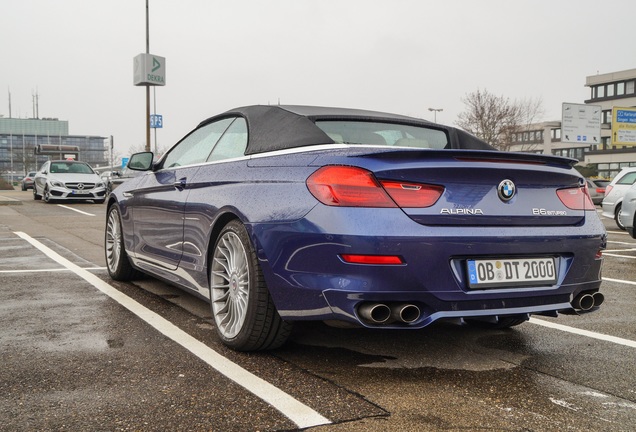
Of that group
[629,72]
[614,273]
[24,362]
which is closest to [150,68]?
[614,273]

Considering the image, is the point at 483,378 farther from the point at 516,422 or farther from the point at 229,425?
the point at 229,425

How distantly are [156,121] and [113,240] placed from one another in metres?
28.0

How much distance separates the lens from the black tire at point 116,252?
6.07 meters

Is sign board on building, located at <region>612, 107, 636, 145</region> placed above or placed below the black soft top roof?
above

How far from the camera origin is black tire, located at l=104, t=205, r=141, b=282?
6.07 m

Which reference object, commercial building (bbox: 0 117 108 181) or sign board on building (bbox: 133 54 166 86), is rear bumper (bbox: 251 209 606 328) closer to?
sign board on building (bbox: 133 54 166 86)

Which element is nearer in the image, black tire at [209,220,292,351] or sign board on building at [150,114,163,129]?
black tire at [209,220,292,351]

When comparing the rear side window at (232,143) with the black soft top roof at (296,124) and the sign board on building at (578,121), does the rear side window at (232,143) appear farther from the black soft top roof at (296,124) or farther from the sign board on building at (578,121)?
the sign board on building at (578,121)

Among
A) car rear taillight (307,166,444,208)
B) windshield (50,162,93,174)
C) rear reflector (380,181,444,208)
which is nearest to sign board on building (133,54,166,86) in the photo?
windshield (50,162,93,174)

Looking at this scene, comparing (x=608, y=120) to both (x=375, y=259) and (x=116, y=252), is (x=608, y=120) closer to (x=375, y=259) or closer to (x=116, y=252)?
(x=116, y=252)

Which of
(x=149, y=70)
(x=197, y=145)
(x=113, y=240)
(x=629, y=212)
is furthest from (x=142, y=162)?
(x=149, y=70)

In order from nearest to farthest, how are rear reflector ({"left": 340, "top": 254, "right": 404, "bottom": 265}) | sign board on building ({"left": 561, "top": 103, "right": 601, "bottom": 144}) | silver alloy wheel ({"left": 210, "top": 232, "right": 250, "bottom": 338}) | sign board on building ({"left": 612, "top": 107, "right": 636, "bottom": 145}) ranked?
rear reflector ({"left": 340, "top": 254, "right": 404, "bottom": 265}) < silver alloy wheel ({"left": 210, "top": 232, "right": 250, "bottom": 338}) < sign board on building ({"left": 561, "top": 103, "right": 601, "bottom": 144}) < sign board on building ({"left": 612, "top": 107, "right": 636, "bottom": 145})

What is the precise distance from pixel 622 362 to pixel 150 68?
30052 mm

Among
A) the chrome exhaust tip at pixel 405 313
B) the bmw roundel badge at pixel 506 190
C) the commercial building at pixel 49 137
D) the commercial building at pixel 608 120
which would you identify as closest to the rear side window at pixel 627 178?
the bmw roundel badge at pixel 506 190
